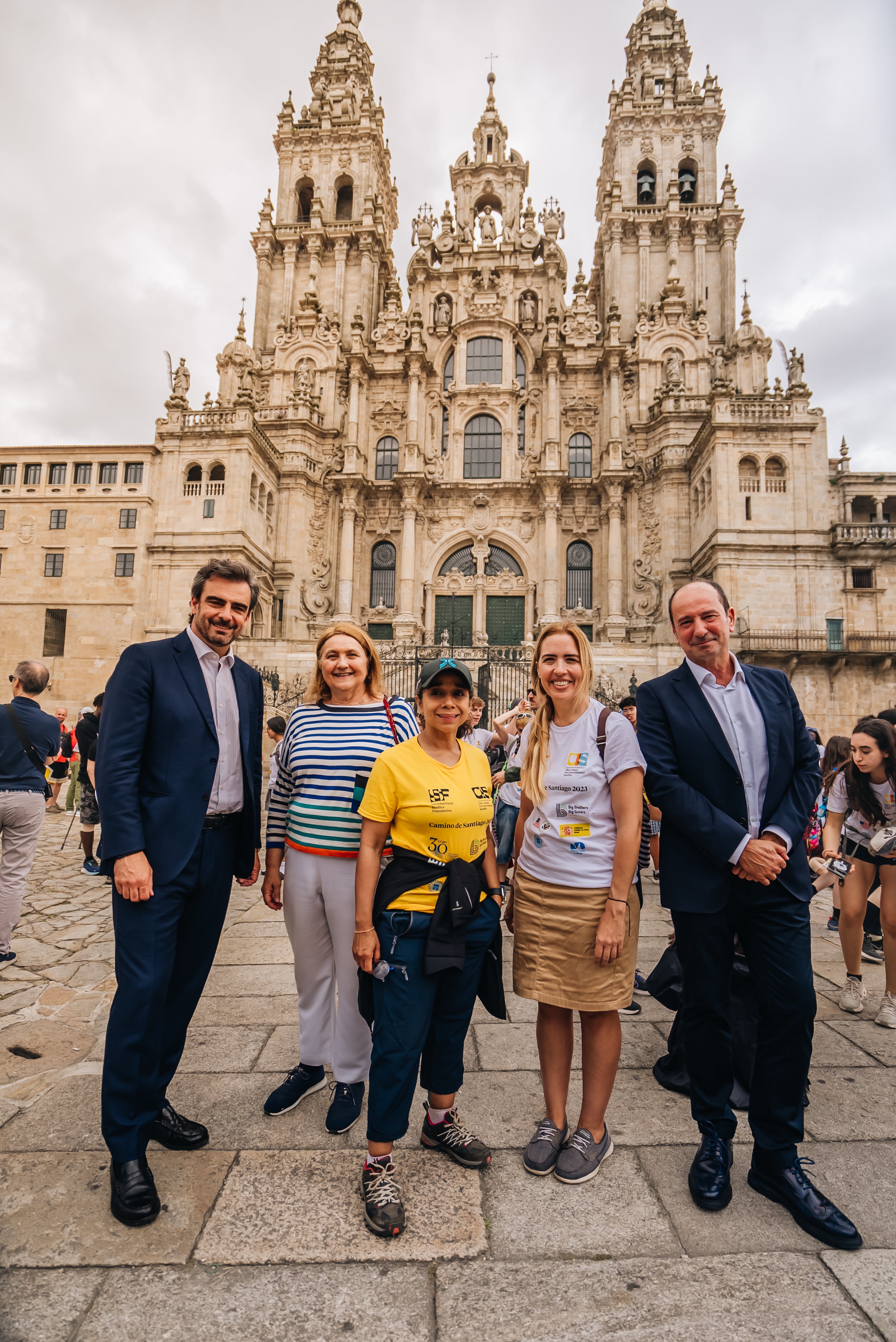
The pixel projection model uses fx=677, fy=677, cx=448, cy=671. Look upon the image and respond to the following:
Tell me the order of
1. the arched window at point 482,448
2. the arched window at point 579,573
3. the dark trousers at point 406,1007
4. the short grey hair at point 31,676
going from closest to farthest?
the dark trousers at point 406,1007 → the short grey hair at point 31,676 → the arched window at point 579,573 → the arched window at point 482,448

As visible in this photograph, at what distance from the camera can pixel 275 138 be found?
3444cm

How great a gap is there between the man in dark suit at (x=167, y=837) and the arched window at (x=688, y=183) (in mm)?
38401

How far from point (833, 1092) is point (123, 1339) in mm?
3534

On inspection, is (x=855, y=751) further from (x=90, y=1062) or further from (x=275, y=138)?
(x=275, y=138)

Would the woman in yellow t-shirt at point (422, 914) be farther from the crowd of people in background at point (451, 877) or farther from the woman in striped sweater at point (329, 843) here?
the woman in striped sweater at point (329, 843)

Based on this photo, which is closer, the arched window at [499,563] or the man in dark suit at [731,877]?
the man in dark suit at [731,877]

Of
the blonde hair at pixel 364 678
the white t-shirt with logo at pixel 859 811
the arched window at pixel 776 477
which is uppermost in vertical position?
the arched window at pixel 776 477

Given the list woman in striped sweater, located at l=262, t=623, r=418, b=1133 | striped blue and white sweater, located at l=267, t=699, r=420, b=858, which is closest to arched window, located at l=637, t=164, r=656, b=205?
woman in striped sweater, located at l=262, t=623, r=418, b=1133

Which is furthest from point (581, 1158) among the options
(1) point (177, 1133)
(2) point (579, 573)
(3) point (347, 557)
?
(2) point (579, 573)

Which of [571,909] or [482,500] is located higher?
[482,500]

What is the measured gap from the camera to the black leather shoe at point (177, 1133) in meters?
3.10

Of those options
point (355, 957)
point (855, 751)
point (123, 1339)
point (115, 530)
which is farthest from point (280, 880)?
point (115, 530)

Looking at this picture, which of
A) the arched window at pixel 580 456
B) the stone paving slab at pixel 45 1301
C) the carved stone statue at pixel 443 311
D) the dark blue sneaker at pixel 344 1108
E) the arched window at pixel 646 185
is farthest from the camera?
the arched window at pixel 646 185

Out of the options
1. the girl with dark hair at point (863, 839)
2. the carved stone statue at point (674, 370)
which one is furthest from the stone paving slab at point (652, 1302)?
the carved stone statue at point (674, 370)
